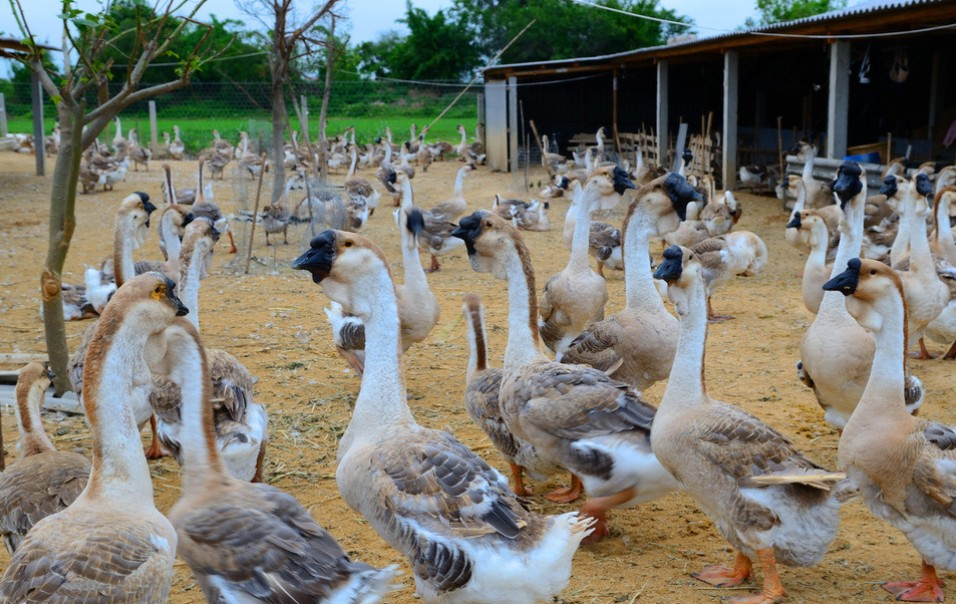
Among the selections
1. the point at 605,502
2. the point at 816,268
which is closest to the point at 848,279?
the point at 605,502

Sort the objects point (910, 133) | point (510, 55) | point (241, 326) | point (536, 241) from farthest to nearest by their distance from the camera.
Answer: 1. point (510, 55)
2. point (910, 133)
3. point (536, 241)
4. point (241, 326)

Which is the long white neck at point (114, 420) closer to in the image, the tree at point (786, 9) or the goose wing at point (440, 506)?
the goose wing at point (440, 506)

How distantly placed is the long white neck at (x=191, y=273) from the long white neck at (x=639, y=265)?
9.84ft

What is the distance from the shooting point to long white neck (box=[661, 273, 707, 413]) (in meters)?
4.38

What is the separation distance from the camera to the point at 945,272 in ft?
25.9

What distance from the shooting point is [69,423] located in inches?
254

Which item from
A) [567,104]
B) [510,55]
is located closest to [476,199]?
[567,104]

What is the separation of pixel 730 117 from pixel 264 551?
740 inches

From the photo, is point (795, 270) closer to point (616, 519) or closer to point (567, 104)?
point (616, 519)

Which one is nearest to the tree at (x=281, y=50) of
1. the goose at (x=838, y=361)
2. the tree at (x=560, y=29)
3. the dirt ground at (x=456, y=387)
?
the dirt ground at (x=456, y=387)

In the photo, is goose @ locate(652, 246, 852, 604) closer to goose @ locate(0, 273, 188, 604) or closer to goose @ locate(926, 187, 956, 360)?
goose @ locate(0, 273, 188, 604)

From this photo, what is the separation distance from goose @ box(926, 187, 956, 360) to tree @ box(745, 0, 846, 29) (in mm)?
42123

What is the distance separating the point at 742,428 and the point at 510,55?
47215 mm

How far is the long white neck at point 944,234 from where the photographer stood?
29.7ft
